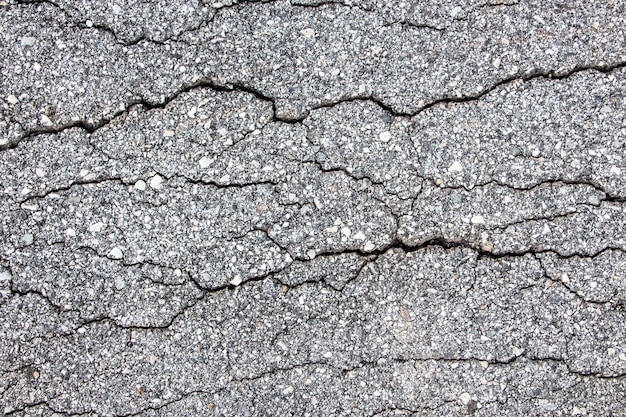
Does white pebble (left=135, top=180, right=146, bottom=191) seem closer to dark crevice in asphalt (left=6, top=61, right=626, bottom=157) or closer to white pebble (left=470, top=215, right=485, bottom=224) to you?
dark crevice in asphalt (left=6, top=61, right=626, bottom=157)

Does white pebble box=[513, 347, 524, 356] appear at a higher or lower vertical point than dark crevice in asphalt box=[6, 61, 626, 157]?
lower

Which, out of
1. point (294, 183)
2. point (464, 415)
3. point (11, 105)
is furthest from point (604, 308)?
point (11, 105)

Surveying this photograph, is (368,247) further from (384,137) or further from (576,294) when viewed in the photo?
(576,294)

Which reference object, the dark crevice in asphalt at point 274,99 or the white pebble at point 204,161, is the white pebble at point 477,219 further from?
the white pebble at point 204,161

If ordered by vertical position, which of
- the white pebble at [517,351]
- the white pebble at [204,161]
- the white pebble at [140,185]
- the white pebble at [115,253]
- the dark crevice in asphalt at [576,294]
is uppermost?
the white pebble at [204,161]

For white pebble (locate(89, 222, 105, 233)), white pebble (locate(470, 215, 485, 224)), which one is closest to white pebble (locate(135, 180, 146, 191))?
A: white pebble (locate(89, 222, 105, 233))

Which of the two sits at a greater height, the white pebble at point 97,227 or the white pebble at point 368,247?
the white pebble at point 368,247

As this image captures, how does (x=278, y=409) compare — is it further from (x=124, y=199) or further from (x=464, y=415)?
(x=124, y=199)

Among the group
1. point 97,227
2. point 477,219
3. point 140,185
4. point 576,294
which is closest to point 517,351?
point 576,294

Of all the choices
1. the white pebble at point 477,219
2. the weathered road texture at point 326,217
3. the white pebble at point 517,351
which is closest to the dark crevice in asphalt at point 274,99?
the weathered road texture at point 326,217
